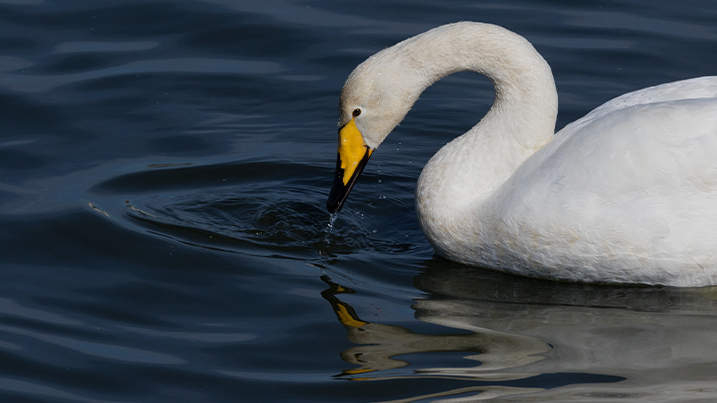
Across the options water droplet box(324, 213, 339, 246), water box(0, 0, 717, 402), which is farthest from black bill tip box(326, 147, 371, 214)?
water box(0, 0, 717, 402)

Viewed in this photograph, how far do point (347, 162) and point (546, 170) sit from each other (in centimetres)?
126

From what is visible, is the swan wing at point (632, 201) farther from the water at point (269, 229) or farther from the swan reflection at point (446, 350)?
the swan reflection at point (446, 350)

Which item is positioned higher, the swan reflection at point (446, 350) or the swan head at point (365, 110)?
the swan head at point (365, 110)

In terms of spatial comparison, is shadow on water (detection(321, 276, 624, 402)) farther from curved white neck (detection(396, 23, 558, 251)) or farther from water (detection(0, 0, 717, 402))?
curved white neck (detection(396, 23, 558, 251))

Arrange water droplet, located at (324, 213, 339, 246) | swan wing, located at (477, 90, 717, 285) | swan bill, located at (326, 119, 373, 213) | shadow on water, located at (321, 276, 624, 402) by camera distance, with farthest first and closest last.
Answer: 1. water droplet, located at (324, 213, 339, 246)
2. swan bill, located at (326, 119, 373, 213)
3. swan wing, located at (477, 90, 717, 285)
4. shadow on water, located at (321, 276, 624, 402)

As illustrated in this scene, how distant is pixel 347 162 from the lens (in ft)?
21.1

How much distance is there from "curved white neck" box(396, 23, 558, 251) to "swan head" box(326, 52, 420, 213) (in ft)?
0.44

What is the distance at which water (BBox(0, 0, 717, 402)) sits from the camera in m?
5.07

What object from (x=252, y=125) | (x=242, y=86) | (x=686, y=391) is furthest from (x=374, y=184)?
(x=686, y=391)

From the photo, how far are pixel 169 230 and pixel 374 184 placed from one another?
67.9 inches

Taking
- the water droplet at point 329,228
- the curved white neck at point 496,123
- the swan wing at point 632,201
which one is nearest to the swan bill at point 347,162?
the water droplet at point 329,228

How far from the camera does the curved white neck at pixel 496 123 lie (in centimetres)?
623

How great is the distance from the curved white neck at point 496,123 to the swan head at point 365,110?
0.44ft

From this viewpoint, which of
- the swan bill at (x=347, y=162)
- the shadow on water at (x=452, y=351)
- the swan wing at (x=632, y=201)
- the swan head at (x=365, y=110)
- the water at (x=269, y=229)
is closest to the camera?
the shadow on water at (x=452, y=351)
